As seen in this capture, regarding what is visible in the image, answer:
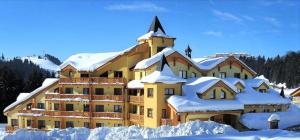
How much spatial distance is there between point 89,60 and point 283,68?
11340cm

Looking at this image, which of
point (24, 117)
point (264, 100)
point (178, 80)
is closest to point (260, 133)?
point (178, 80)

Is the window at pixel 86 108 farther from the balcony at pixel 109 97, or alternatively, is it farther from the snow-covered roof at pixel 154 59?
the snow-covered roof at pixel 154 59

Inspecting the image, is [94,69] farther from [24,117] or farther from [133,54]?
[24,117]

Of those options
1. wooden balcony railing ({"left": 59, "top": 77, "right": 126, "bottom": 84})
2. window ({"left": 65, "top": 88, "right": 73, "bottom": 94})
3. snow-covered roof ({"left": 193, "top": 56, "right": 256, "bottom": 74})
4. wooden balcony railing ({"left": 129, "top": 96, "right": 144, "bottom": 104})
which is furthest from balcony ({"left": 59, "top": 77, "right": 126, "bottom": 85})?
snow-covered roof ({"left": 193, "top": 56, "right": 256, "bottom": 74})

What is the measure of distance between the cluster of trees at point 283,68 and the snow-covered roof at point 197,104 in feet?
349

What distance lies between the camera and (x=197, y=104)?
35.5 m

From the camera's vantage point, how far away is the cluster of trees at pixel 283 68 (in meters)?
140

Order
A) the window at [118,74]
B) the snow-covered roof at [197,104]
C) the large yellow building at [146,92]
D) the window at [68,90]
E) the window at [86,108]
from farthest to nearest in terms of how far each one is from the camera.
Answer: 1. the window at [68,90]
2. the window at [86,108]
3. the window at [118,74]
4. the large yellow building at [146,92]
5. the snow-covered roof at [197,104]

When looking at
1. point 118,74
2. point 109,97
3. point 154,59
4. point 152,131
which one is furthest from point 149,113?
point 152,131

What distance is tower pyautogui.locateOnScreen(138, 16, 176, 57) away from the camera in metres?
44.6

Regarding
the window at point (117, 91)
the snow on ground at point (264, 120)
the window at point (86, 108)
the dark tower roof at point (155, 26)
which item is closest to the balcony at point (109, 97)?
the window at point (117, 91)

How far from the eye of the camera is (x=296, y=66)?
466 feet

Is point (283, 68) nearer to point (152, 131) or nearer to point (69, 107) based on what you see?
point (69, 107)

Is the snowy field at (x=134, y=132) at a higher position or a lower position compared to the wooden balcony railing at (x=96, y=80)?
lower
